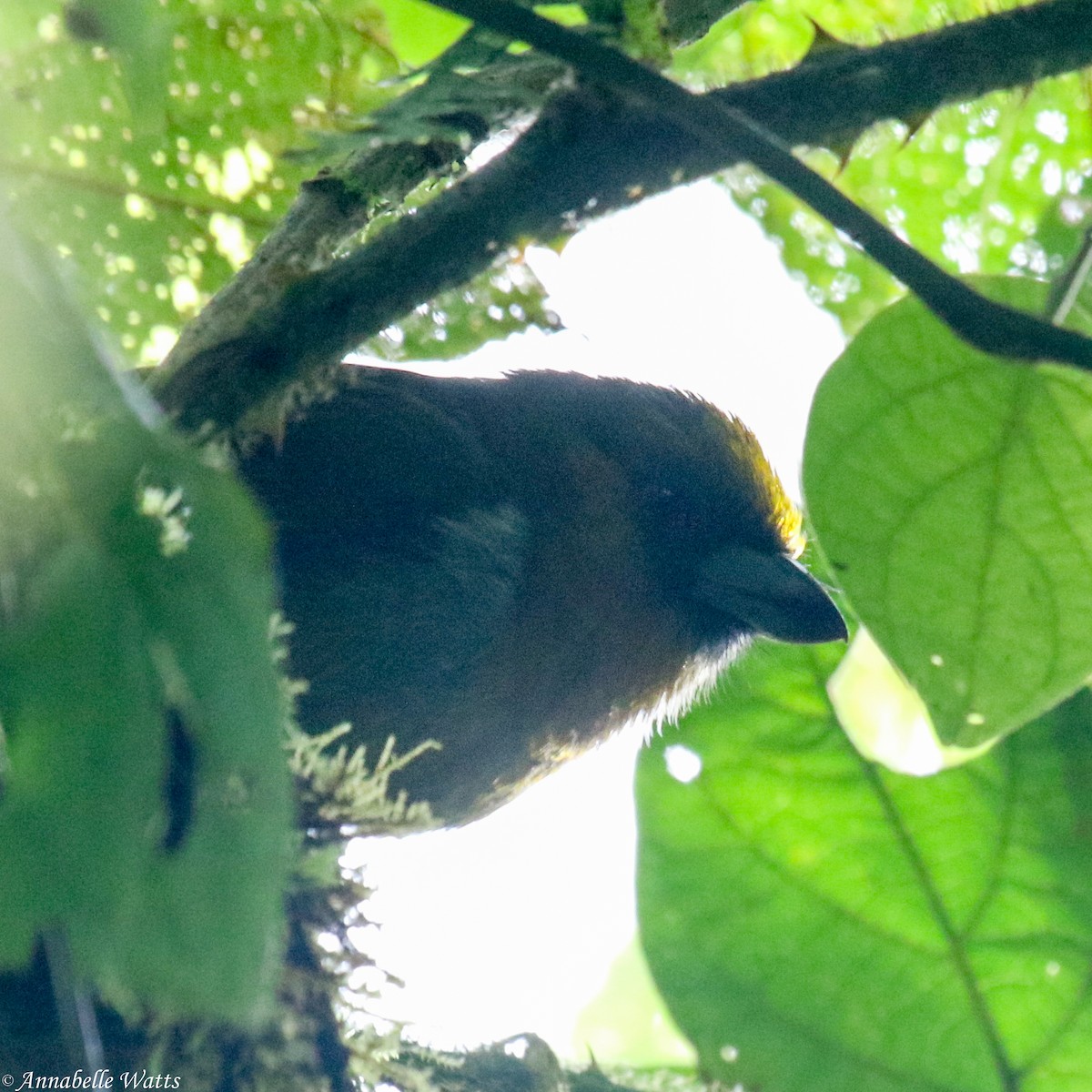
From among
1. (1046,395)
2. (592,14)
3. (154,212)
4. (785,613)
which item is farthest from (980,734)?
(154,212)

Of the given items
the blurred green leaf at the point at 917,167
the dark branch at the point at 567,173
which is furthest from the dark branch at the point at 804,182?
the blurred green leaf at the point at 917,167

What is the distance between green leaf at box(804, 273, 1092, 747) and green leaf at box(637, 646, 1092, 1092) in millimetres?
211

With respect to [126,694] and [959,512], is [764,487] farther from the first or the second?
[126,694]

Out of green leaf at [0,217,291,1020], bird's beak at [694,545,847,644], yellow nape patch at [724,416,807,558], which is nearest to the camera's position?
green leaf at [0,217,291,1020]

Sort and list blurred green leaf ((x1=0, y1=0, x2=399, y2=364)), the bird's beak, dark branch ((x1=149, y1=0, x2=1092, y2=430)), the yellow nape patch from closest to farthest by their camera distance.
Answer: dark branch ((x1=149, y1=0, x2=1092, y2=430)) → blurred green leaf ((x1=0, y1=0, x2=399, y2=364)) → the bird's beak → the yellow nape patch

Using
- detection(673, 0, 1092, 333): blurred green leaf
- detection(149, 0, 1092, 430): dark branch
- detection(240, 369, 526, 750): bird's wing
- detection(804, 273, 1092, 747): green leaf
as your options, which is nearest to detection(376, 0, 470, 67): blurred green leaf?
detection(673, 0, 1092, 333): blurred green leaf

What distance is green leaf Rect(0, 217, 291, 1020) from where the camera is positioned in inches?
21.1

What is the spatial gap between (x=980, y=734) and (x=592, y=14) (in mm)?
724

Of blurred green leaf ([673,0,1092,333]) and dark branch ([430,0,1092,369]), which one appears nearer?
dark branch ([430,0,1092,369])

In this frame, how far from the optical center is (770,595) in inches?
87.2

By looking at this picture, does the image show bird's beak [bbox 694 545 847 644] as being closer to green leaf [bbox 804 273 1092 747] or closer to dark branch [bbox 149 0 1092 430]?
green leaf [bbox 804 273 1092 747]

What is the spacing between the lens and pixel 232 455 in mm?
1193

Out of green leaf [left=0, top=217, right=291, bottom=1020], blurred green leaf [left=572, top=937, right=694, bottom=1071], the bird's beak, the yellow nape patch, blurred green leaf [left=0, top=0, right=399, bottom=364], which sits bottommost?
blurred green leaf [left=572, top=937, right=694, bottom=1071]

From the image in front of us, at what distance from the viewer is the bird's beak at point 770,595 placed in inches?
79.0
